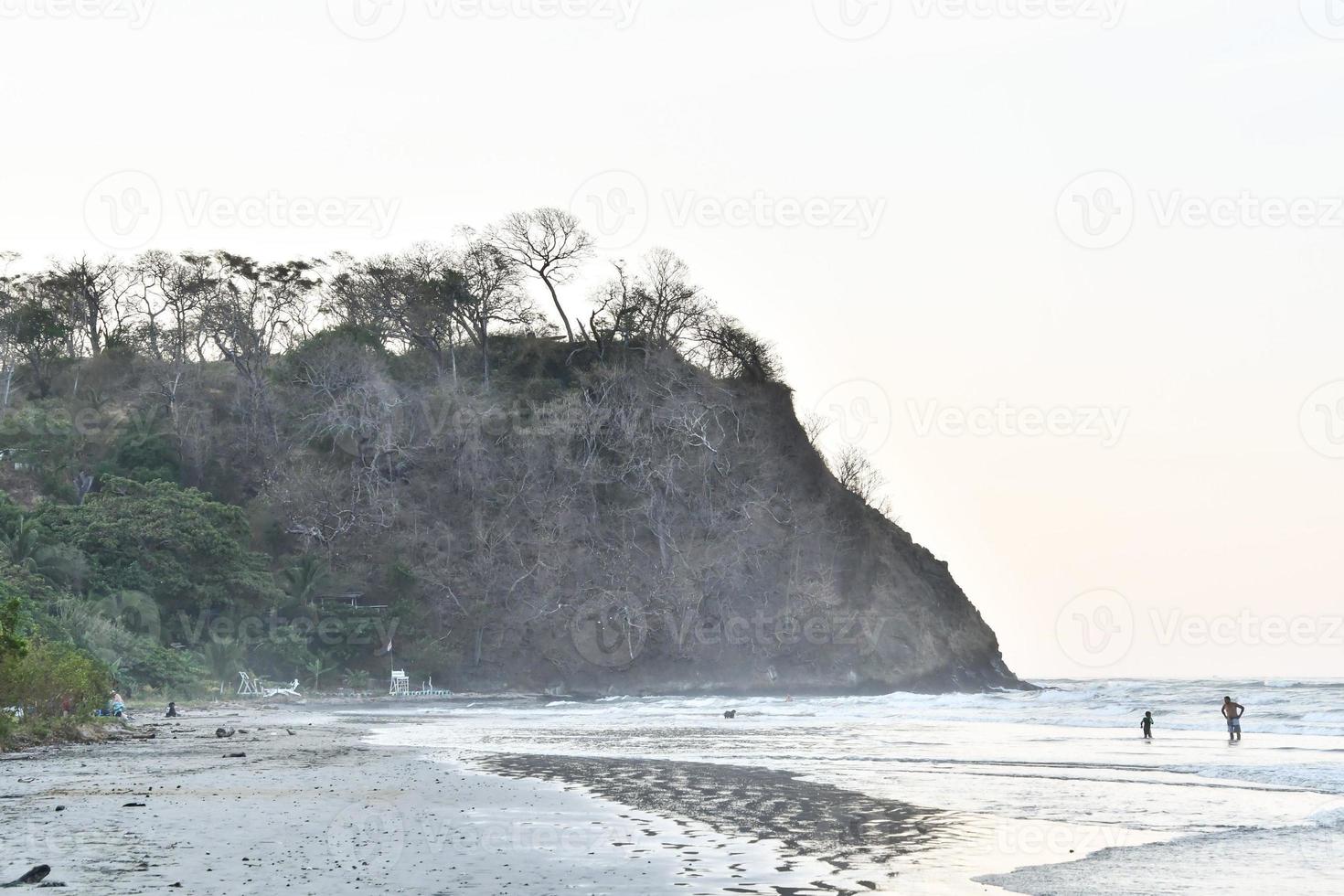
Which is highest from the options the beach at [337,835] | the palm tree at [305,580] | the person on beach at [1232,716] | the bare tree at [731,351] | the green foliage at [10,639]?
the bare tree at [731,351]

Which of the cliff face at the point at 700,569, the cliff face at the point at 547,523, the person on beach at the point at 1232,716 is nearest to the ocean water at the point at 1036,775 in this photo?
the person on beach at the point at 1232,716

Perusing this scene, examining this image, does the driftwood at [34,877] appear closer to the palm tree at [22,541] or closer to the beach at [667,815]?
the beach at [667,815]

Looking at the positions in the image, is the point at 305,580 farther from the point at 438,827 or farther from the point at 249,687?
the point at 438,827

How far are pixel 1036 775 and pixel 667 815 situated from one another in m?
9.00

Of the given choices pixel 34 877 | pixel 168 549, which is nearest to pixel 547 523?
pixel 168 549

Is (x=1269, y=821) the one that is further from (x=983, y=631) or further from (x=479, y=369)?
(x=479, y=369)

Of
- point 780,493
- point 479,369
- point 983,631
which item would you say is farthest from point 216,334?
point 983,631

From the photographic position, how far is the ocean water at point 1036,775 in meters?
11.0

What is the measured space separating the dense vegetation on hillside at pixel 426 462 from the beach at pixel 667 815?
38796 mm

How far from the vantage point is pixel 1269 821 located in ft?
47.8

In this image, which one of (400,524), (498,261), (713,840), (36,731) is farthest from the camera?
(498,261)

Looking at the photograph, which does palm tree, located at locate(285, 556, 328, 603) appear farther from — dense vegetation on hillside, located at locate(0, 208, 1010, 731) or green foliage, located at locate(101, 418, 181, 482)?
green foliage, located at locate(101, 418, 181, 482)

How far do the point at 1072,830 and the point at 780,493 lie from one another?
6813cm

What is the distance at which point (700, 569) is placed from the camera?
7681cm
